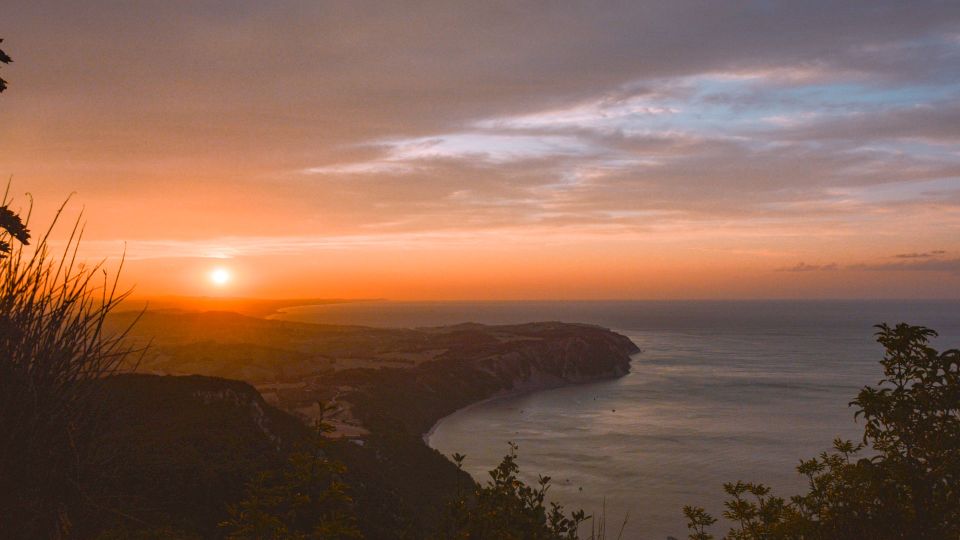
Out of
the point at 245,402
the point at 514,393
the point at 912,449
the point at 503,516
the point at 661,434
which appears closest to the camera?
the point at 503,516

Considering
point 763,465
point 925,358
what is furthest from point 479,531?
point 763,465

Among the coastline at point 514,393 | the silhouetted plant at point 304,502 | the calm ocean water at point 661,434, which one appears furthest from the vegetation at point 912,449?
the coastline at point 514,393

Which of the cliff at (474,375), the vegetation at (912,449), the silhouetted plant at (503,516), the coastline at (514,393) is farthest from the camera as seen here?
the coastline at (514,393)

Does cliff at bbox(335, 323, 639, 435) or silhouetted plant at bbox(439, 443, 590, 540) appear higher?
silhouetted plant at bbox(439, 443, 590, 540)

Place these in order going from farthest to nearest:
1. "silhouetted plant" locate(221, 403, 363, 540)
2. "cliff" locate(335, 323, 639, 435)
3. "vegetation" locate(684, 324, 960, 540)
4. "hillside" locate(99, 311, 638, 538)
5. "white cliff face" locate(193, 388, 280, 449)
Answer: "cliff" locate(335, 323, 639, 435)
"white cliff face" locate(193, 388, 280, 449)
"hillside" locate(99, 311, 638, 538)
"vegetation" locate(684, 324, 960, 540)
"silhouetted plant" locate(221, 403, 363, 540)

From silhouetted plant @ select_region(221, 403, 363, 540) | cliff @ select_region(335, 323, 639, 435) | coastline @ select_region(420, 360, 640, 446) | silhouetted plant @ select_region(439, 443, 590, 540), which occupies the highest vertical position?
silhouetted plant @ select_region(221, 403, 363, 540)

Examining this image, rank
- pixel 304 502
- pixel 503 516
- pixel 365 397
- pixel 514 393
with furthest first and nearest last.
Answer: pixel 514 393
pixel 365 397
pixel 503 516
pixel 304 502

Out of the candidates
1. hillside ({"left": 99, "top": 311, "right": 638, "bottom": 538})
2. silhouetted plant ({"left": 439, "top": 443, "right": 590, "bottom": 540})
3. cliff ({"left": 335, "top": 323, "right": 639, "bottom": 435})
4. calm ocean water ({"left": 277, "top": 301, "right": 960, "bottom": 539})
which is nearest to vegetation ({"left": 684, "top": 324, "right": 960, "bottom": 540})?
silhouetted plant ({"left": 439, "top": 443, "right": 590, "bottom": 540})

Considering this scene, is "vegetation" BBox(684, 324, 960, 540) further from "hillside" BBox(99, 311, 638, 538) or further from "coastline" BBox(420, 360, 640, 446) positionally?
"coastline" BBox(420, 360, 640, 446)

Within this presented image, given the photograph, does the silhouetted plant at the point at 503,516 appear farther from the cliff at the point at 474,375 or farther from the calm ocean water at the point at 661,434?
the cliff at the point at 474,375

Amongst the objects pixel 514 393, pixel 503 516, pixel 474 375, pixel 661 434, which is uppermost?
pixel 503 516

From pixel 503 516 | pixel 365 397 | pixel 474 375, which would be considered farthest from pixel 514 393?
pixel 503 516

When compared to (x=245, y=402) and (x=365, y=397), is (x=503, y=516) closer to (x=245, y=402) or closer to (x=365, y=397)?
(x=245, y=402)

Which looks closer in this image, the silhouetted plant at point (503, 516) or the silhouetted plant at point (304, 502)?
the silhouetted plant at point (304, 502)
